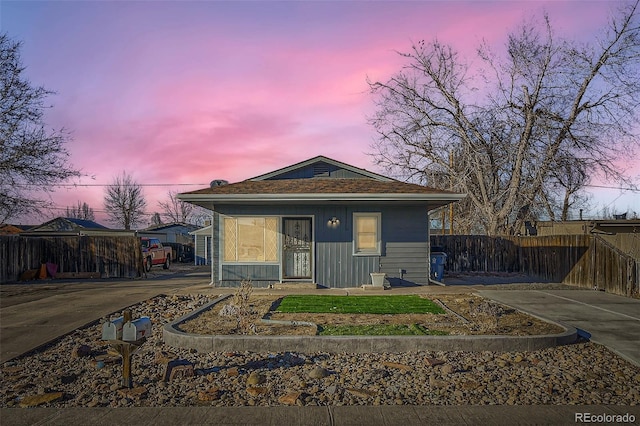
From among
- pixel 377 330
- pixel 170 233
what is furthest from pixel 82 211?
pixel 377 330

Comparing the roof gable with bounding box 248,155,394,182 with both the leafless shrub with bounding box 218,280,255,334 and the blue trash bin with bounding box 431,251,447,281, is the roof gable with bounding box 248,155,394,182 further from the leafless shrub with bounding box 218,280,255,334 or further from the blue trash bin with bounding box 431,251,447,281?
the leafless shrub with bounding box 218,280,255,334

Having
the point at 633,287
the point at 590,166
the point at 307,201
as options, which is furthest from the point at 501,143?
the point at 307,201

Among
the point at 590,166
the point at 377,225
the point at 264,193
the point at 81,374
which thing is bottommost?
the point at 81,374

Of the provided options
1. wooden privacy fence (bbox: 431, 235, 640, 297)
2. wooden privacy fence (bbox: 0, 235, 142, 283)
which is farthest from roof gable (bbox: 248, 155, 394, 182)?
wooden privacy fence (bbox: 0, 235, 142, 283)

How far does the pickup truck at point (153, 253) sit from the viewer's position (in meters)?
23.9

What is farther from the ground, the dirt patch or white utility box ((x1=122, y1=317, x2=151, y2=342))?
white utility box ((x1=122, y1=317, x2=151, y2=342))

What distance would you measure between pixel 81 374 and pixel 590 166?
89.7ft

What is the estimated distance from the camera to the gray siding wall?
1440cm

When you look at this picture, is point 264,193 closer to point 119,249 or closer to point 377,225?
point 377,225

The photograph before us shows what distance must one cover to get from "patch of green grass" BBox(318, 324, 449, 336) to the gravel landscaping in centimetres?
73

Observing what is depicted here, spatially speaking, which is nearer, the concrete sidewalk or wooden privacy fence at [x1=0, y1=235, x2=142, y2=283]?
the concrete sidewalk

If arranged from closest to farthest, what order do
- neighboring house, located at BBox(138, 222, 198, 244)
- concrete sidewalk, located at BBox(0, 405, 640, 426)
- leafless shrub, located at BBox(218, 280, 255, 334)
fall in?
concrete sidewalk, located at BBox(0, 405, 640, 426) < leafless shrub, located at BBox(218, 280, 255, 334) < neighboring house, located at BBox(138, 222, 198, 244)

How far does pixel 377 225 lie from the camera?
14555 mm

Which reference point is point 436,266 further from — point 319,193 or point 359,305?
point 359,305
